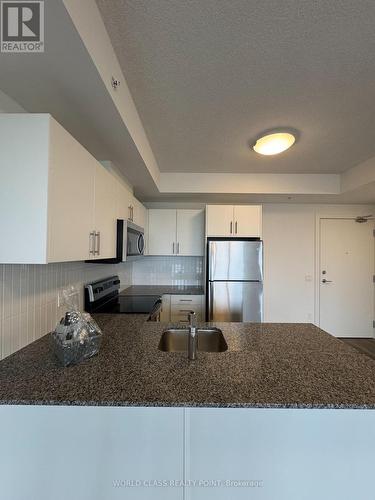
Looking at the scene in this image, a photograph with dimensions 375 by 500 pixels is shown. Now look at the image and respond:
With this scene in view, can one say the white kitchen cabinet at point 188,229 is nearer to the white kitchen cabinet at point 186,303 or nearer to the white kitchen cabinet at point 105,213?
the white kitchen cabinet at point 186,303

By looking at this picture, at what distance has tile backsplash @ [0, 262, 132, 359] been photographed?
124cm

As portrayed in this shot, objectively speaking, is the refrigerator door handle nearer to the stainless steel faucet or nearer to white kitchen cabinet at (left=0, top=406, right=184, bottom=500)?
the stainless steel faucet

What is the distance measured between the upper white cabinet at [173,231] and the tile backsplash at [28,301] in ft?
5.55

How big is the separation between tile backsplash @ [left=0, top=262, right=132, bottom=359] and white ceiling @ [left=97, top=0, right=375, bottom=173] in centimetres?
126

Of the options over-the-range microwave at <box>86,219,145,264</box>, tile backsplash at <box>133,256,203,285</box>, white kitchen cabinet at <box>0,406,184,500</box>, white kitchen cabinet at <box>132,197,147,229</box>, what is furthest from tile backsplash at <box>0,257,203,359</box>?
tile backsplash at <box>133,256,203,285</box>

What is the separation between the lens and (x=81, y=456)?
36.0 inches

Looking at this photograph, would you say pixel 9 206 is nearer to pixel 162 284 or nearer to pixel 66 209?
pixel 66 209

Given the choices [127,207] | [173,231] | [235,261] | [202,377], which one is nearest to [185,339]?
[202,377]

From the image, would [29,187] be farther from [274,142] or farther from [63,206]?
[274,142]

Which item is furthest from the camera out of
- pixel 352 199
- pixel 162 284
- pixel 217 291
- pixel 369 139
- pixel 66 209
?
pixel 162 284

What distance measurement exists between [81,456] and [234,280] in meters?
2.31

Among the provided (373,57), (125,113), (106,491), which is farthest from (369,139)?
(106,491)

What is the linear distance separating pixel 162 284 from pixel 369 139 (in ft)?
9.98

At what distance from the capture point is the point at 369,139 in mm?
2240
